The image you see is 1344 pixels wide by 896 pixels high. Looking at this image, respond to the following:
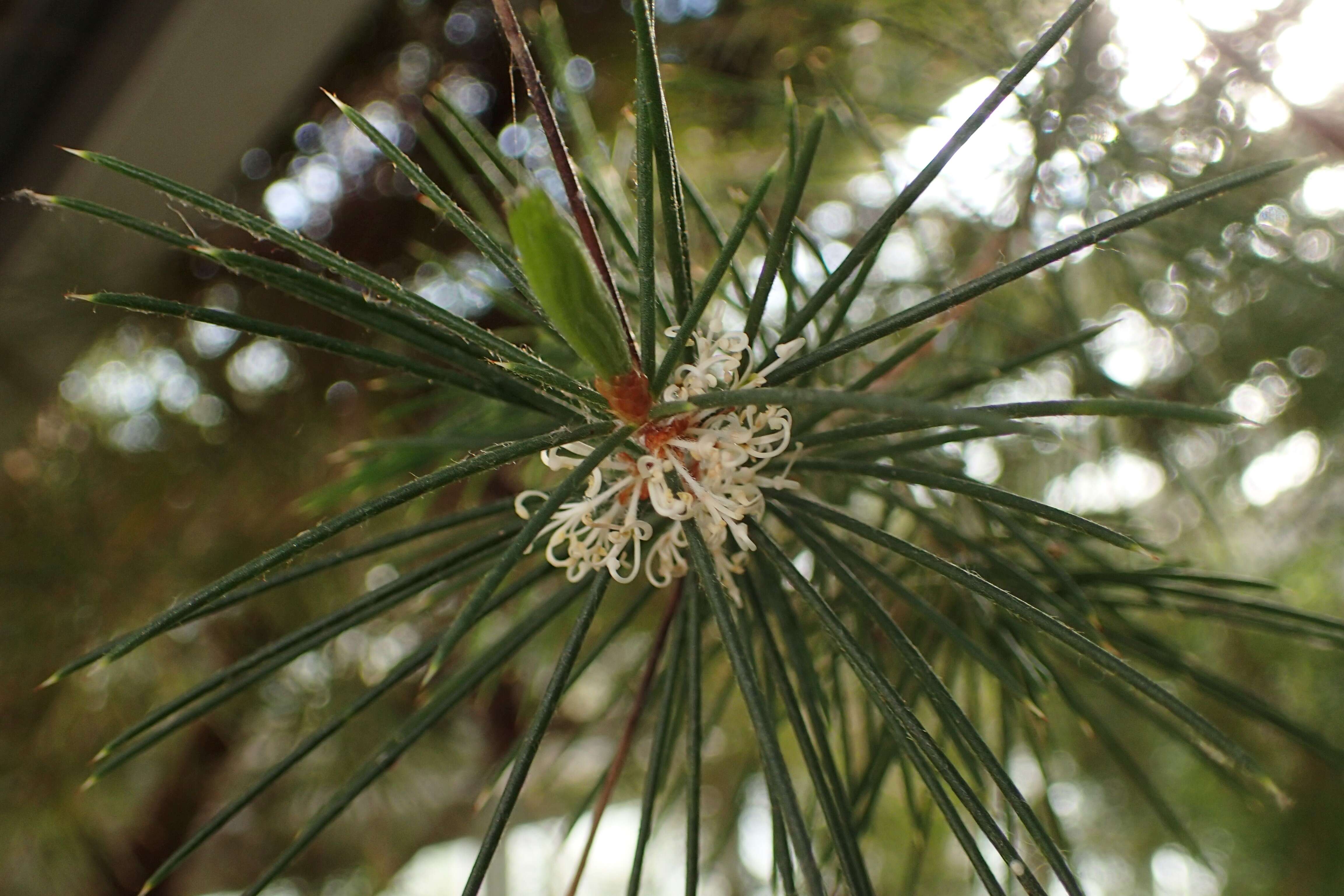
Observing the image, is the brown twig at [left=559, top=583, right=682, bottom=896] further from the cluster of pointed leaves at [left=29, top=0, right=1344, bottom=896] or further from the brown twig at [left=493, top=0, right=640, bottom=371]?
the brown twig at [left=493, top=0, right=640, bottom=371]

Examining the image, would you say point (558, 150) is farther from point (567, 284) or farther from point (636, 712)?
point (636, 712)

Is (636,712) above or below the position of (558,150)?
below

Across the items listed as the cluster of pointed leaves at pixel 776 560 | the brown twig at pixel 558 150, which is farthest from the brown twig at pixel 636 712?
the brown twig at pixel 558 150

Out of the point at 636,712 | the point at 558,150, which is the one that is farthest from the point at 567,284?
the point at 636,712

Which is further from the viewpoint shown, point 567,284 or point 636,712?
point 636,712

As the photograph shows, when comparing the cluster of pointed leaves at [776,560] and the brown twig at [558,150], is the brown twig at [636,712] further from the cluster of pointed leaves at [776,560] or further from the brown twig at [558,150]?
the brown twig at [558,150]

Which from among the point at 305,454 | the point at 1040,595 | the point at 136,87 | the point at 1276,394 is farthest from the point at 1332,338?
the point at 136,87
